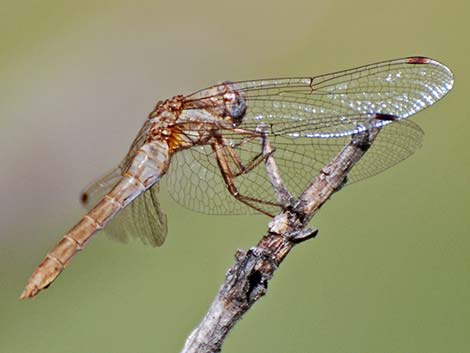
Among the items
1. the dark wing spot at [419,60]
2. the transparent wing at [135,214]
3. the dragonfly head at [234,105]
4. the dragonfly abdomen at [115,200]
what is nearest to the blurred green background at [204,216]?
the transparent wing at [135,214]

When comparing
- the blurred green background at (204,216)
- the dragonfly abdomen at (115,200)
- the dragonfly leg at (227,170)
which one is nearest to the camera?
the dragonfly abdomen at (115,200)

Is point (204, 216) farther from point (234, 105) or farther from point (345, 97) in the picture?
point (345, 97)

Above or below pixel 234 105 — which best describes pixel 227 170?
below

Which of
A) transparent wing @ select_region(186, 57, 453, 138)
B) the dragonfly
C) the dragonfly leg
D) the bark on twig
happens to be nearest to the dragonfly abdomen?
the dragonfly

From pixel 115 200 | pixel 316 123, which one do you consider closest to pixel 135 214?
pixel 115 200

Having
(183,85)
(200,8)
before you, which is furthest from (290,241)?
(200,8)

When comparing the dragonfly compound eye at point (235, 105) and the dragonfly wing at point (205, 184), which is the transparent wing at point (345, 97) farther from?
the dragonfly wing at point (205, 184)
